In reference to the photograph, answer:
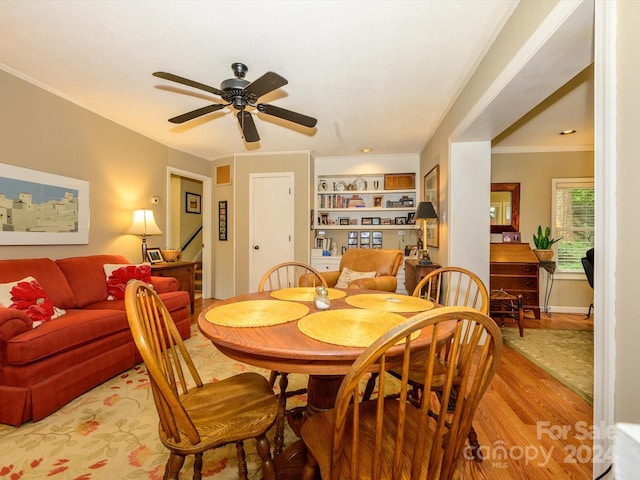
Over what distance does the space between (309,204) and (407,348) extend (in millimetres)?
3989

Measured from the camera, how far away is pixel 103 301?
2738 mm

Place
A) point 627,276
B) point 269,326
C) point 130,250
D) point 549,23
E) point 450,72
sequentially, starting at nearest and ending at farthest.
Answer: point 627,276 → point 269,326 → point 549,23 → point 450,72 → point 130,250

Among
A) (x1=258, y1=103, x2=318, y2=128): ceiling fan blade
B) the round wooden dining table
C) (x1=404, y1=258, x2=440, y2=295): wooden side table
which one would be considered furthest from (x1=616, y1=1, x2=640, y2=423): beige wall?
(x1=404, y1=258, x2=440, y2=295): wooden side table

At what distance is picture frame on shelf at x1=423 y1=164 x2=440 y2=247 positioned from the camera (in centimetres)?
345

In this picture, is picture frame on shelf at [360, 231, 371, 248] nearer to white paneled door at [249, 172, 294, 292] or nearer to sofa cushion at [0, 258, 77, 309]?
white paneled door at [249, 172, 294, 292]

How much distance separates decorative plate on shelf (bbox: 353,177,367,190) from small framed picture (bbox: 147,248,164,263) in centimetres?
313

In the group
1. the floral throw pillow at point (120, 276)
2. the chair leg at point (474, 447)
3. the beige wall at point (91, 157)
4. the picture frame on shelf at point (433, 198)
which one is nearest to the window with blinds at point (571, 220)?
the picture frame on shelf at point (433, 198)

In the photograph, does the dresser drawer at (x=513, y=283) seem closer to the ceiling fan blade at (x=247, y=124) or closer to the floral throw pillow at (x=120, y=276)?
the ceiling fan blade at (x=247, y=124)

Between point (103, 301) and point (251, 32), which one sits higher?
point (251, 32)

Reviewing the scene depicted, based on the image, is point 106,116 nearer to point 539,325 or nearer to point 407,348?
point 407,348

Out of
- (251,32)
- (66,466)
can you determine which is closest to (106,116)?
(251,32)

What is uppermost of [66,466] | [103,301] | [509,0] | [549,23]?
[509,0]

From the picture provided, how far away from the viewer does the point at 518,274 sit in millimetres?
3691

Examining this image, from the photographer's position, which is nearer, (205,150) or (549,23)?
(549,23)
